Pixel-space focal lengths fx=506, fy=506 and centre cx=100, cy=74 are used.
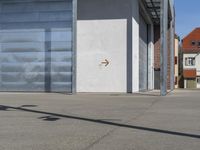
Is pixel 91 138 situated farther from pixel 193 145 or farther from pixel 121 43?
pixel 121 43

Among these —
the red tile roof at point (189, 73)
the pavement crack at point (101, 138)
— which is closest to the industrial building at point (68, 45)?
the pavement crack at point (101, 138)

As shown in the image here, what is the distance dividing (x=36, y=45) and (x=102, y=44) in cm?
480

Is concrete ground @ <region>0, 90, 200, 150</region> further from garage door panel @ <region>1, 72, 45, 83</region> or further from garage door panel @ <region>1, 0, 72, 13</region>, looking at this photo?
garage door panel @ <region>1, 0, 72, 13</region>

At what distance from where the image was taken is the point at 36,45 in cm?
3603

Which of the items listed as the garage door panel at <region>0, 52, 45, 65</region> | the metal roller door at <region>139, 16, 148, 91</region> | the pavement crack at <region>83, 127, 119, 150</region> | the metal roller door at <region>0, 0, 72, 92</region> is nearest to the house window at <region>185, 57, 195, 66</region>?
the metal roller door at <region>139, 16, 148, 91</region>

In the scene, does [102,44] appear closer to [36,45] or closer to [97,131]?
[36,45]

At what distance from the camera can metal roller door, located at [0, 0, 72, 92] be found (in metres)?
35.3

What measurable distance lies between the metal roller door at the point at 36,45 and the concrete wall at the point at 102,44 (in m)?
2.39

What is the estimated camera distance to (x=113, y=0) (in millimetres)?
37219

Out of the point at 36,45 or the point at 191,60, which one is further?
the point at 191,60

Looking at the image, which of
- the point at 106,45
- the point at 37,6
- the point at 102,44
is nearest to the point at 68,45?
the point at 102,44

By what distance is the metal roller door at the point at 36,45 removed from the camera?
3534 cm

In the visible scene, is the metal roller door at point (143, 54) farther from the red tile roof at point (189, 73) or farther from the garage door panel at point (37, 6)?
the red tile roof at point (189, 73)

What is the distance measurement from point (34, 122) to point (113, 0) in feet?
80.2
